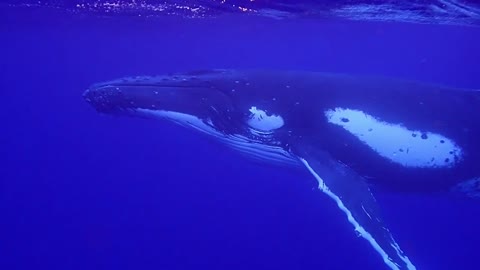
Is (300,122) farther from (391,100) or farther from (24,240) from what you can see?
(24,240)

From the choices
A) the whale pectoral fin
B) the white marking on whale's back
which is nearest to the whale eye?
the whale pectoral fin

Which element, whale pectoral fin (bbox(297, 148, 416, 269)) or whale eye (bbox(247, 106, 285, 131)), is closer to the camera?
whale pectoral fin (bbox(297, 148, 416, 269))

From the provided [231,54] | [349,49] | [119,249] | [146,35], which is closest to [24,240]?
[119,249]

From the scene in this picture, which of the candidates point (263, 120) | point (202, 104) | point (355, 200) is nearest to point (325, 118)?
point (263, 120)

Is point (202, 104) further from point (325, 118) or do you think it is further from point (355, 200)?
point (355, 200)

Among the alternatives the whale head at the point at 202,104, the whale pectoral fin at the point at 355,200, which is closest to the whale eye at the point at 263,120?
the whale head at the point at 202,104

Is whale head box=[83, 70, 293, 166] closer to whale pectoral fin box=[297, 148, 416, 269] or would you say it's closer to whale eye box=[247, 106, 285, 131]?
whale eye box=[247, 106, 285, 131]

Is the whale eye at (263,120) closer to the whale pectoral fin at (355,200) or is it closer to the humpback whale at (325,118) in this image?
the humpback whale at (325,118)
